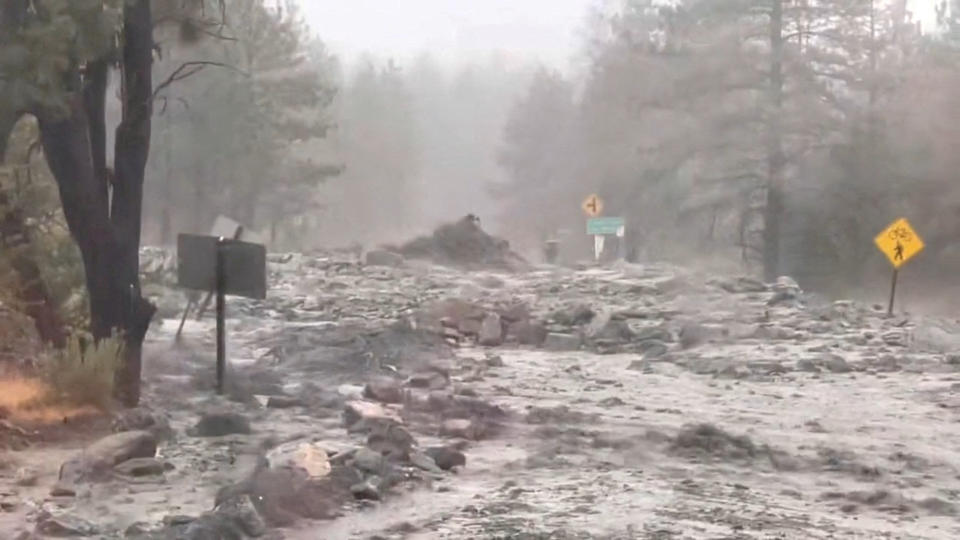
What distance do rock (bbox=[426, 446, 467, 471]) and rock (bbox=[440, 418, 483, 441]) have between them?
1247mm

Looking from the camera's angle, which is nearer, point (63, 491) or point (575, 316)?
point (63, 491)

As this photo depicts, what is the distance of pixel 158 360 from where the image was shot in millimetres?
17328

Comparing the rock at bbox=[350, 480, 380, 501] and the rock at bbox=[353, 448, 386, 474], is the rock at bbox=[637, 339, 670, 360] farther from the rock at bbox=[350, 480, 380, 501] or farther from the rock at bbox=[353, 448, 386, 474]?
the rock at bbox=[350, 480, 380, 501]

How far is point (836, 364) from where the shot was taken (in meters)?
17.5

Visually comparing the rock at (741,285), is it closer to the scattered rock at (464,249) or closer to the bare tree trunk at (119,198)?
the scattered rock at (464,249)

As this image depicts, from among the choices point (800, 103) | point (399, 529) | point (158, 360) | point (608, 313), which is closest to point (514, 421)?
point (399, 529)

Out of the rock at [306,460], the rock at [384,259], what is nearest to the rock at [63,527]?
the rock at [306,460]

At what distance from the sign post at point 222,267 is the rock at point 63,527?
18.9ft

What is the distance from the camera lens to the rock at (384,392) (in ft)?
46.2

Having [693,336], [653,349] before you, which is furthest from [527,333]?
[693,336]

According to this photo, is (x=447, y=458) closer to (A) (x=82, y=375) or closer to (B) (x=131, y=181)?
(A) (x=82, y=375)

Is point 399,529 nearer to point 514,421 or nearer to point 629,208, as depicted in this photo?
point 514,421

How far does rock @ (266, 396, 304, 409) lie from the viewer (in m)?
13.8

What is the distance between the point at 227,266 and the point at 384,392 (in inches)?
81.4
